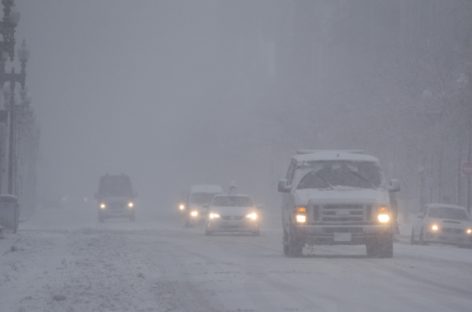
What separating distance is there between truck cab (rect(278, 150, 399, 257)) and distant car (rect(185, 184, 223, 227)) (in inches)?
1165

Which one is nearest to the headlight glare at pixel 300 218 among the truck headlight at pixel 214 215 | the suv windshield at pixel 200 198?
the truck headlight at pixel 214 215

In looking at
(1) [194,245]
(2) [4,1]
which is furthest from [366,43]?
(1) [194,245]

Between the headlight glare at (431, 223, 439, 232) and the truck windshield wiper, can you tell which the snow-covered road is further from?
the headlight glare at (431, 223, 439, 232)

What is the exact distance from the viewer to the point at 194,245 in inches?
1280

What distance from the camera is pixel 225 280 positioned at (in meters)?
18.6

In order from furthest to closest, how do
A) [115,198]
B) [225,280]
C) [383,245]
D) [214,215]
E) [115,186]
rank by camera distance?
[115,186]
[115,198]
[214,215]
[383,245]
[225,280]

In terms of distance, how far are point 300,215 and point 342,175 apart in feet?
5.56

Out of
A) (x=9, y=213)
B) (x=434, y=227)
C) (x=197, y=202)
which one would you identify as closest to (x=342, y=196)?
(x=434, y=227)

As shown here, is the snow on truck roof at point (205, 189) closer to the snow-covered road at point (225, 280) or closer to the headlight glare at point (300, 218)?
the snow-covered road at point (225, 280)

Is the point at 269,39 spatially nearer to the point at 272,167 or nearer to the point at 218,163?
the point at 218,163

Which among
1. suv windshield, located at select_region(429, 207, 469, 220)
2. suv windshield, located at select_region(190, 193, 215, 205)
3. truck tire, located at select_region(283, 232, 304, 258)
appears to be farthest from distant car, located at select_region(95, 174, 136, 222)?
truck tire, located at select_region(283, 232, 304, 258)

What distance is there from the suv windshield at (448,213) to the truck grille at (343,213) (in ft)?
48.7

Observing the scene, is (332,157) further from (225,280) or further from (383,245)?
(225,280)

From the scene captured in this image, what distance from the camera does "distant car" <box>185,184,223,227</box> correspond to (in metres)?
56.2
